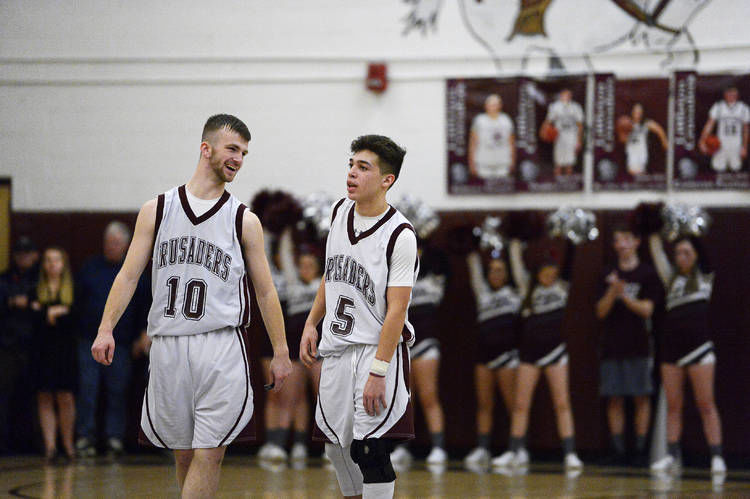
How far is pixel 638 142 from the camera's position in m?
10.5

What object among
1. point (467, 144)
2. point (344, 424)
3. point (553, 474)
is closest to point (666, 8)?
point (467, 144)

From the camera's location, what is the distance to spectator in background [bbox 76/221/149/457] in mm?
10039

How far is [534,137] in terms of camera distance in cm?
1069

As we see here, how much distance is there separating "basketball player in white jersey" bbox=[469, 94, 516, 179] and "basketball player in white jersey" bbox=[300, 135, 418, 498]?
5929mm

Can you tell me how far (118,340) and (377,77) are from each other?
150 inches

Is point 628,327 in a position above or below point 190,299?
below

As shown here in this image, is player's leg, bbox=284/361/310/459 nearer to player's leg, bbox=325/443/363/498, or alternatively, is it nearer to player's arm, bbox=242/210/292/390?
player's leg, bbox=325/443/363/498

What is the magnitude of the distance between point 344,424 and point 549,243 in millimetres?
5879

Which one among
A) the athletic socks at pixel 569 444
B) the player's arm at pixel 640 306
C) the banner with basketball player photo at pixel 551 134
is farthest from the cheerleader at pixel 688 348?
the banner with basketball player photo at pixel 551 134

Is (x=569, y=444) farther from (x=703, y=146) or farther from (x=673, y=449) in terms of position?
(x=703, y=146)

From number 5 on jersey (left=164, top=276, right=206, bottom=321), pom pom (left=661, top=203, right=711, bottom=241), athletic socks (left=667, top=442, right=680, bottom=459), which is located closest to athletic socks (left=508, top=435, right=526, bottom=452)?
athletic socks (left=667, top=442, right=680, bottom=459)

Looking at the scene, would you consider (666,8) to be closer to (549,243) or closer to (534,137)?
(534,137)

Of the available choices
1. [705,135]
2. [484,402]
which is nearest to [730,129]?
[705,135]

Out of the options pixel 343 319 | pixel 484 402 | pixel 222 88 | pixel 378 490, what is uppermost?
pixel 222 88
